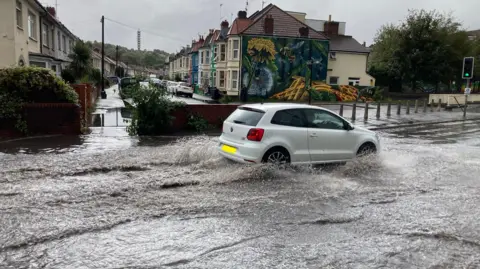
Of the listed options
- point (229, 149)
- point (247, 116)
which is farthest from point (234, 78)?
point (229, 149)

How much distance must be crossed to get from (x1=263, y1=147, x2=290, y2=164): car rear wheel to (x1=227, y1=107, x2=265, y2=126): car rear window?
664 mm

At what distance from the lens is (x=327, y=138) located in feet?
29.6

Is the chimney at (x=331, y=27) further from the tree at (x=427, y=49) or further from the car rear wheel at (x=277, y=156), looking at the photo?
the car rear wheel at (x=277, y=156)

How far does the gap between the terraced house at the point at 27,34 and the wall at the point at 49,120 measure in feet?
26.7

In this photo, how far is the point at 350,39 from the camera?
47.1m

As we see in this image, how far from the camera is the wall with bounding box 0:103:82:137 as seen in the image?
40.6 ft

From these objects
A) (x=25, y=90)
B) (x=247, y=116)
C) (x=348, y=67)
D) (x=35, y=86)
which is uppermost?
(x=348, y=67)

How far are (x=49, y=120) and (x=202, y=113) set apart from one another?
5.23 metres

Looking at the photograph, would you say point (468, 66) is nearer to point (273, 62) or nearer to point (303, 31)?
point (303, 31)

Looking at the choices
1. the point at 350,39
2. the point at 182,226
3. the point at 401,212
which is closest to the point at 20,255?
the point at 182,226

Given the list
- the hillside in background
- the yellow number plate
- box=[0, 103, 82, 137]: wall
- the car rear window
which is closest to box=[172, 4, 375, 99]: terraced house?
box=[0, 103, 82, 137]: wall

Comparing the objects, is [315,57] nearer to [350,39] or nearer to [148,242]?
[350,39]

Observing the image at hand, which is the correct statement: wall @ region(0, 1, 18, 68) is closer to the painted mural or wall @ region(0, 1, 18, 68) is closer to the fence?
the fence

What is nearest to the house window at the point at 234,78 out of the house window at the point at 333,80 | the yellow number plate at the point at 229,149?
the house window at the point at 333,80
